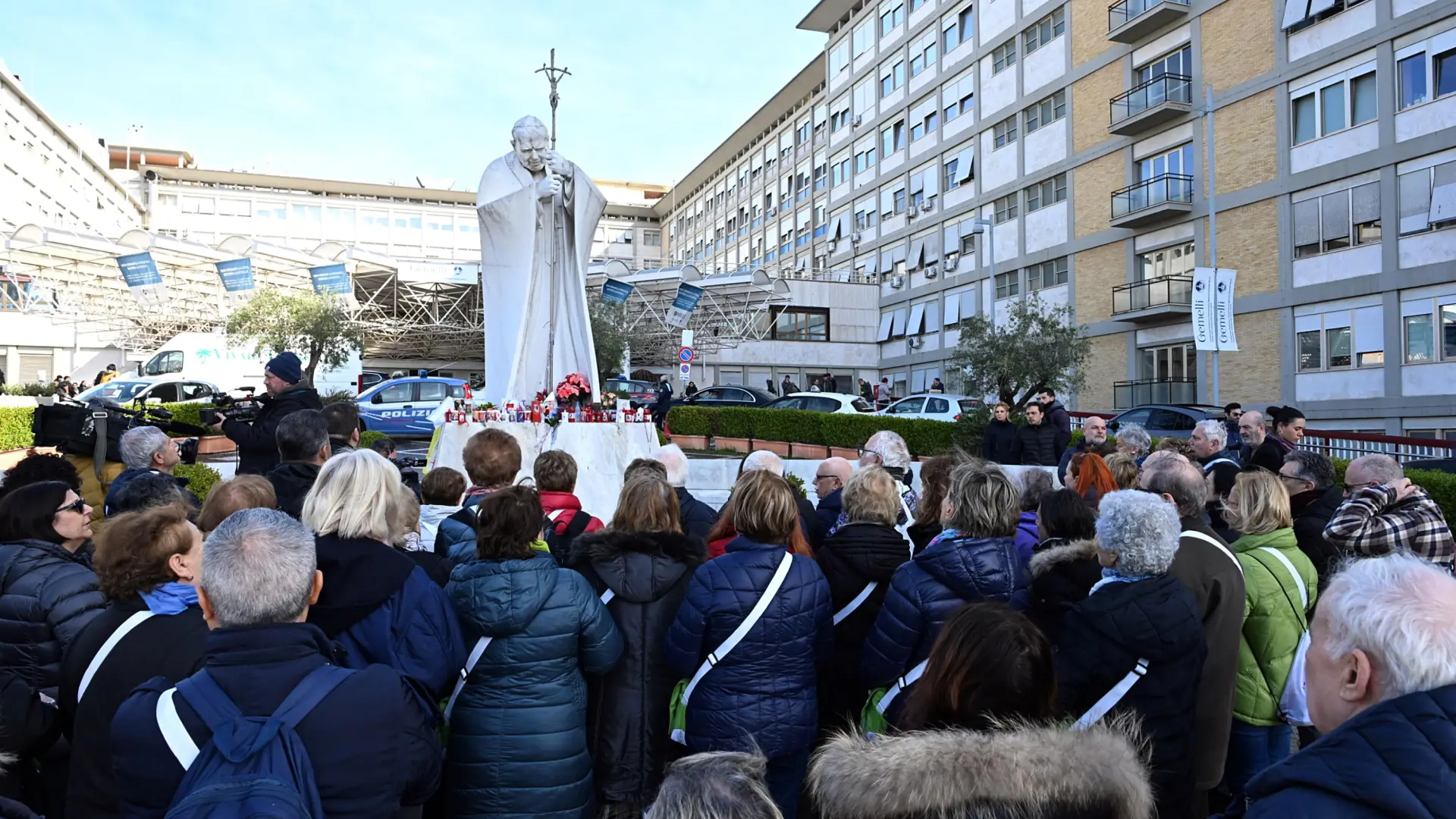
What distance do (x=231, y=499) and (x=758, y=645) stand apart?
2.19 m

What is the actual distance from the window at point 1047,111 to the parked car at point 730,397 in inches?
600

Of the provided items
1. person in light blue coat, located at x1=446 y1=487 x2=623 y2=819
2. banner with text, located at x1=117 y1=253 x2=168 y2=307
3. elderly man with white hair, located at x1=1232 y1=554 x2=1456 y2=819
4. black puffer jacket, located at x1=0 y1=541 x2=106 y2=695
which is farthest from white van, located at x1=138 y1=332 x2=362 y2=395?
elderly man with white hair, located at x1=1232 y1=554 x2=1456 y2=819

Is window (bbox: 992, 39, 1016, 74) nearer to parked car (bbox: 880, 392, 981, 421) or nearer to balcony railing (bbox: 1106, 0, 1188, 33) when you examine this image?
balcony railing (bbox: 1106, 0, 1188, 33)

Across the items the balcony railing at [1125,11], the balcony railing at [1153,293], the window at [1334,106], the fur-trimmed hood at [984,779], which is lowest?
the fur-trimmed hood at [984,779]

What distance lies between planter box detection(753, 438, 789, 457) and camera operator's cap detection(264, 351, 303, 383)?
43.9 ft

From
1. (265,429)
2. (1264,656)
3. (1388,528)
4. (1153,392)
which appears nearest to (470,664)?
(1264,656)

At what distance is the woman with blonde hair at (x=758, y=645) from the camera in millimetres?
3582

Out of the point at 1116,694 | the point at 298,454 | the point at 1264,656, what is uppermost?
the point at 298,454

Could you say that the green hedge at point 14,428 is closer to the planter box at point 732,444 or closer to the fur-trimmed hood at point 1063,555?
the planter box at point 732,444

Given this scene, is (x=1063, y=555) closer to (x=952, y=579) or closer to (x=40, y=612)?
(x=952, y=579)

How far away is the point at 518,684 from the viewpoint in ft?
11.0

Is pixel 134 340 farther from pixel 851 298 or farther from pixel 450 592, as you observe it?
pixel 450 592

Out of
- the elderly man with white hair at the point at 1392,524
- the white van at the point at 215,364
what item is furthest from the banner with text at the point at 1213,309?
the white van at the point at 215,364

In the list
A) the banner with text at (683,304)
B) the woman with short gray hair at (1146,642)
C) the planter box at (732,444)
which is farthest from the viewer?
the banner with text at (683,304)
